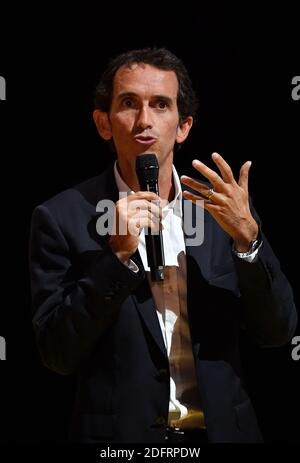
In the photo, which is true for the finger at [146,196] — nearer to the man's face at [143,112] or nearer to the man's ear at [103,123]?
the man's face at [143,112]

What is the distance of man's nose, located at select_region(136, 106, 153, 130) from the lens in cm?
209

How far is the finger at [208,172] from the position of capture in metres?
1.93

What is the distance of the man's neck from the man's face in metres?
0.04

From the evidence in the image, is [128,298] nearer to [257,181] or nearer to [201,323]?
[201,323]

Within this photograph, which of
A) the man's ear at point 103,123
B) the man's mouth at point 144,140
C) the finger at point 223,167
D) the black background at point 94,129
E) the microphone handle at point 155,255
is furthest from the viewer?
the black background at point 94,129

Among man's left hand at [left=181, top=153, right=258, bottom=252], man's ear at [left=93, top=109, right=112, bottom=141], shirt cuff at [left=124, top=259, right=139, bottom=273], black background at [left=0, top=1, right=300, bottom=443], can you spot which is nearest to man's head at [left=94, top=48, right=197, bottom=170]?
man's ear at [left=93, top=109, right=112, bottom=141]

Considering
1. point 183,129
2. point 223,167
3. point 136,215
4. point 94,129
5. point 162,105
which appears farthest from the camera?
point 94,129

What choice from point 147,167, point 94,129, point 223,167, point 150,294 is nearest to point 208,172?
point 223,167

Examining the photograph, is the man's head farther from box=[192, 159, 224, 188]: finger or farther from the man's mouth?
box=[192, 159, 224, 188]: finger

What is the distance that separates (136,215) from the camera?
6.03 feet

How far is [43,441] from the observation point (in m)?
2.81

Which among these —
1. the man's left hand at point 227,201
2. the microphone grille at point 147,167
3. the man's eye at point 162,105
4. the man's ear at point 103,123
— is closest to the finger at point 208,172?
the man's left hand at point 227,201

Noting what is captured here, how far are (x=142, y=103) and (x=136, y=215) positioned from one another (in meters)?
0.46

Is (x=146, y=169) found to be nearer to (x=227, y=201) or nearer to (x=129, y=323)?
(x=227, y=201)
